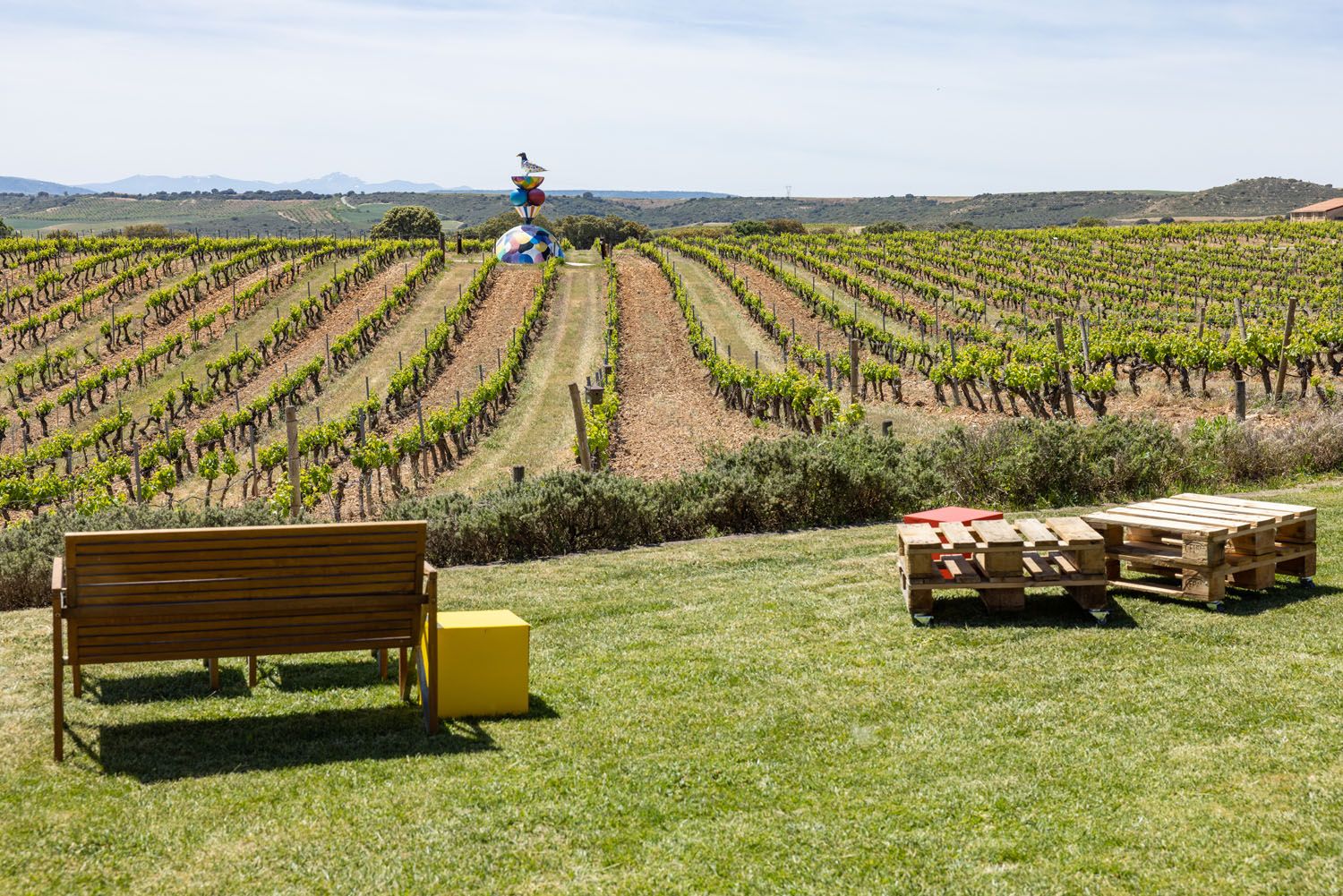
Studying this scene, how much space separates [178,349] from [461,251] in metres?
22.9

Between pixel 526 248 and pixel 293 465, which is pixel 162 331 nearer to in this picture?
pixel 526 248

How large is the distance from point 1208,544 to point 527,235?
50300 millimetres

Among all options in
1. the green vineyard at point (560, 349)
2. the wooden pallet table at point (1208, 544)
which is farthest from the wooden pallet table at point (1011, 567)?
the green vineyard at point (560, 349)

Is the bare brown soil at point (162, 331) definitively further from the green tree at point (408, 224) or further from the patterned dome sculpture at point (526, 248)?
the green tree at point (408, 224)

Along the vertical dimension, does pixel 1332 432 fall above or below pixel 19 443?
above

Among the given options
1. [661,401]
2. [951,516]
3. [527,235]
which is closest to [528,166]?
[527,235]

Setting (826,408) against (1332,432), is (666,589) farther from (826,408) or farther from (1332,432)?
(826,408)

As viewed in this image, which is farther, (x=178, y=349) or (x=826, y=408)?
(x=178, y=349)

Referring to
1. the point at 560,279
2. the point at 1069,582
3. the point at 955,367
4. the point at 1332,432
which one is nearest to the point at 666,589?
the point at 1069,582

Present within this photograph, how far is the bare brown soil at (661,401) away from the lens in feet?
80.0

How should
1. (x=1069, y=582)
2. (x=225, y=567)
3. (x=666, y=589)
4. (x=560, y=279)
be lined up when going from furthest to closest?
(x=560, y=279)
(x=666, y=589)
(x=1069, y=582)
(x=225, y=567)

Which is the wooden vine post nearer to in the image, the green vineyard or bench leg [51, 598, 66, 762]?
the green vineyard

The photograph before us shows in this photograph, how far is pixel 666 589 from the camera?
396 inches

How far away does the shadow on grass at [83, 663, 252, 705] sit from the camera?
23.3 feet
